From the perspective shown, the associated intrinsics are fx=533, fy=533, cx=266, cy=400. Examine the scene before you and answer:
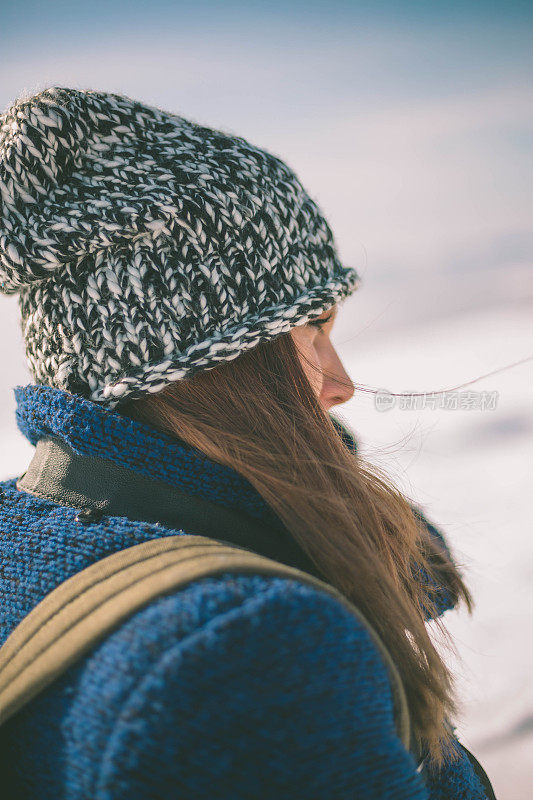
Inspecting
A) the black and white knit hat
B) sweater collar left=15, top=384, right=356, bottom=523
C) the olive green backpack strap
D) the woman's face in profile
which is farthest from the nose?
the olive green backpack strap

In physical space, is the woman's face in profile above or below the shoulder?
above

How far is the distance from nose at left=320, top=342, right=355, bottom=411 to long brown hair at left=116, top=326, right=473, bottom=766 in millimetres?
96

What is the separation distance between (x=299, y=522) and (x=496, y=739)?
1607mm

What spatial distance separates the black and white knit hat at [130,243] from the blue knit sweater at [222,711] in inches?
14.4

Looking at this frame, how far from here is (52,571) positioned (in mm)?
650

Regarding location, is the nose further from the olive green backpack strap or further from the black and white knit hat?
the olive green backpack strap

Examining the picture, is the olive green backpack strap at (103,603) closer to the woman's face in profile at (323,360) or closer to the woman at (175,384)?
the woman at (175,384)

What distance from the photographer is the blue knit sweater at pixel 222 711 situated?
1.56 feet

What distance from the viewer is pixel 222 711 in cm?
48

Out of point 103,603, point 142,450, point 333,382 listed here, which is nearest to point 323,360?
point 333,382

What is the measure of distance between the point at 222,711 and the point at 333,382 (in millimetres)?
604

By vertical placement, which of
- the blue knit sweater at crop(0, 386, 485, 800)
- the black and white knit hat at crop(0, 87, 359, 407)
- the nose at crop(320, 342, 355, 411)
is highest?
the black and white knit hat at crop(0, 87, 359, 407)

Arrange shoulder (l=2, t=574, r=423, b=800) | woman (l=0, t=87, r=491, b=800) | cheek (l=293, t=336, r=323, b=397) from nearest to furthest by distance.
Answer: shoulder (l=2, t=574, r=423, b=800) < woman (l=0, t=87, r=491, b=800) < cheek (l=293, t=336, r=323, b=397)

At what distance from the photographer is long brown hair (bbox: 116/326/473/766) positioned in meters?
0.74
